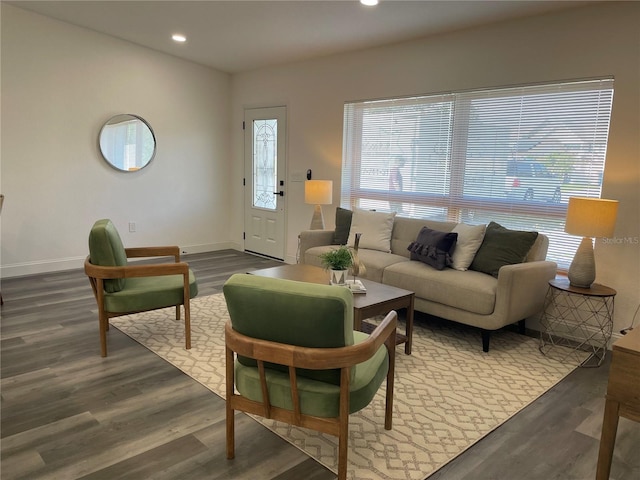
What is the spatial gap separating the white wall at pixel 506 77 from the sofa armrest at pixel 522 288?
455 millimetres

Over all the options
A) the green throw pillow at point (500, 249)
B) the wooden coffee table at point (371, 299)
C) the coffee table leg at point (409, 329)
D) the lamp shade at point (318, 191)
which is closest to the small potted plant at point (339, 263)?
the wooden coffee table at point (371, 299)

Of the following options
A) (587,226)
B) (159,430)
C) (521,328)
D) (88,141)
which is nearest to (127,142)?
(88,141)

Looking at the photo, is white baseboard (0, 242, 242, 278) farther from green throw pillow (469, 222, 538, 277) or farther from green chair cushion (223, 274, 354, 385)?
green throw pillow (469, 222, 538, 277)

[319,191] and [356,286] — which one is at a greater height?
[319,191]

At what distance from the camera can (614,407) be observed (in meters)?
1.70

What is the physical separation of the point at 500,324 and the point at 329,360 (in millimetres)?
1999

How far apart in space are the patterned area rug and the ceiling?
2.64 metres

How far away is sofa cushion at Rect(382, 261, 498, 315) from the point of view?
3.32m

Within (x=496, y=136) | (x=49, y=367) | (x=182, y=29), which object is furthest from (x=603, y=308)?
(x=182, y=29)

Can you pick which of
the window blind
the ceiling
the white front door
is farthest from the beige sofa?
the white front door

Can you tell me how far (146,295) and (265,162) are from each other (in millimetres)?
3606

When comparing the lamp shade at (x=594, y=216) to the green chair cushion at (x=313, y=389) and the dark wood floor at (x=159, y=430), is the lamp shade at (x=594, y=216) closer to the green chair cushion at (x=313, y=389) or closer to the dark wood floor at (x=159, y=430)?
the dark wood floor at (x=159, y=430)

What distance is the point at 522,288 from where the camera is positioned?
10.8ft

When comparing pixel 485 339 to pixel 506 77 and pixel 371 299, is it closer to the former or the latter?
pixel 371 299
